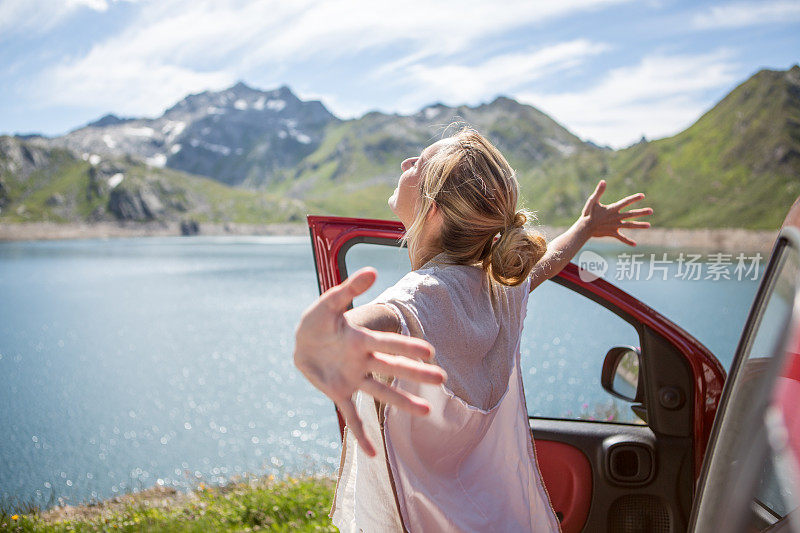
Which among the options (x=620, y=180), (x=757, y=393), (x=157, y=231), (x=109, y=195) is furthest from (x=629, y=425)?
(x=109, y=195)

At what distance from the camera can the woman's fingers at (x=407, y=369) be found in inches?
38.2

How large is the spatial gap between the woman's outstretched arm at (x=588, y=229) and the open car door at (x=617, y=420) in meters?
0.21

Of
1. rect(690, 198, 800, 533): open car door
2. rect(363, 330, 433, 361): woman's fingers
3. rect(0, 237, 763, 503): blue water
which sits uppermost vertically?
rect(363, 330, 433, 361): woman's fingers

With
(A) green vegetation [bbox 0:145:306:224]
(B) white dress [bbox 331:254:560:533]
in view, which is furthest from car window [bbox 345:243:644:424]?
(A) green vegetation [bbox 0:145:306:224]

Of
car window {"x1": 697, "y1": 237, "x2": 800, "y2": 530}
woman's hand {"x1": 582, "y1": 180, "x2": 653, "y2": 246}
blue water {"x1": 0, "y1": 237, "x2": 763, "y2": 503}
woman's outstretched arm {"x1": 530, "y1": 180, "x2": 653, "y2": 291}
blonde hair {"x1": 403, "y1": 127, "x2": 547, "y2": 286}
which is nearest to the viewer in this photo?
car window {"x1": 697, "y1": 237, "x2": 800, "y2": 530}

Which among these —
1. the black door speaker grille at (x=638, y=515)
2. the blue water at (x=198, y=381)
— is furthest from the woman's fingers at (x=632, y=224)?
the black door speaker grille at (x=638, y=515)

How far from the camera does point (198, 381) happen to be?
18188 mm

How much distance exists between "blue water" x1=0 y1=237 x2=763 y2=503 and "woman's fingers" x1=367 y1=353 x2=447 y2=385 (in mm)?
1613

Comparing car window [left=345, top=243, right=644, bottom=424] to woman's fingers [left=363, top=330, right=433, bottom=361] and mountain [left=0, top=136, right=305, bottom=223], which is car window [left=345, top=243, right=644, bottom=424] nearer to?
woman's fingers [left=363, top=330, right=433, bottom=361]

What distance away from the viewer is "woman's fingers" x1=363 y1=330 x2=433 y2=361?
3.30 feet

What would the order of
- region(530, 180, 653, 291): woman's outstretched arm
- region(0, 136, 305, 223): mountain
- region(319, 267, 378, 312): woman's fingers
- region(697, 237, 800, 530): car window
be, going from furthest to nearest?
region(0, 136, 305, 223): mountain
region(530, 180, 653, 291): woman's outstretched arm
region(697, 237, 800, 530): car window
region(319, 267, 378, 312): woman's fingers

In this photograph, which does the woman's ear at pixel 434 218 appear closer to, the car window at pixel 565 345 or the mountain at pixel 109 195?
the car window at pixel 565 345

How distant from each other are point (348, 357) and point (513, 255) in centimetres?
73

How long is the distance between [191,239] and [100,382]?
111045 mm
